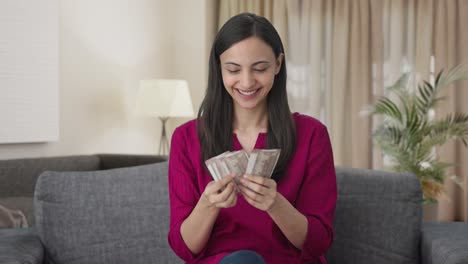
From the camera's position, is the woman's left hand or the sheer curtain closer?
the woman's left hand

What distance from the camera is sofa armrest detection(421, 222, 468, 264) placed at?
216 cm

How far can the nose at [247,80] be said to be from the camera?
7.01 feet

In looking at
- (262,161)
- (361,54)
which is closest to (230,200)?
(262,161)

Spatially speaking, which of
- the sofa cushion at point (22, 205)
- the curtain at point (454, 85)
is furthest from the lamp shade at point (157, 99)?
the curtain at point (454, 85)

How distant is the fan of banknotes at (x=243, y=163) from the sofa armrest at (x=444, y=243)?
66 centimetres

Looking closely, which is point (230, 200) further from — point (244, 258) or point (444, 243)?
point (444, 243)

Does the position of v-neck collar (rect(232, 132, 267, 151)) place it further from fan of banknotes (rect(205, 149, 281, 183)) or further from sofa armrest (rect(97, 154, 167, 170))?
sofa armrest (rect(97, 154, 167, 170))

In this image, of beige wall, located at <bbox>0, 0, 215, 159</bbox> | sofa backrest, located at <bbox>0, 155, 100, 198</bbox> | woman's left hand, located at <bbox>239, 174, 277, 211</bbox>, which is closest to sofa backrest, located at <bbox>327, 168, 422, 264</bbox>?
woman's left hand, located at <bbox>239, 174, 277, 211</bbox>

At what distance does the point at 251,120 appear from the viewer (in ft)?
7.65

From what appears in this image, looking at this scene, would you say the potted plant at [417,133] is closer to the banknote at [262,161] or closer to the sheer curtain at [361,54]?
the sheer curtain at [361,54]

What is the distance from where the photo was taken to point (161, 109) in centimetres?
591

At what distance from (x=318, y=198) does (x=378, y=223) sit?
431 mm

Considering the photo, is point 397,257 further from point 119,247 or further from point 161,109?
point 161,109

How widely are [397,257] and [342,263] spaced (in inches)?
7.6
